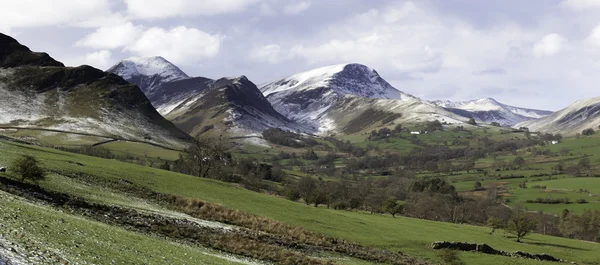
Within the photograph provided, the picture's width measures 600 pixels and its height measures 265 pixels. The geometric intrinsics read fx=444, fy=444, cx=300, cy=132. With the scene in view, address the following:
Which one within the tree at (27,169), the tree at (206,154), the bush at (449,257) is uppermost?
the tree at (206,154)

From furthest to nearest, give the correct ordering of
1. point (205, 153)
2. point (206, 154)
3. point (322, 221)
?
point (206, 154), point (205, 153), point (322, 221)

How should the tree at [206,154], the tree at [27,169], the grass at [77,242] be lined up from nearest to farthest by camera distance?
the grass at [77,242] → the tree at [27,169] → the tree at [206,154]

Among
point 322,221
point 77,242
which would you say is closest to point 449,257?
point 322,221

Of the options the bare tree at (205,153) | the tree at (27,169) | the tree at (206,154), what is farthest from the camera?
the tree at (206,154)

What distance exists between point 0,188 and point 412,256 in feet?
153

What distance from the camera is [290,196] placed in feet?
397

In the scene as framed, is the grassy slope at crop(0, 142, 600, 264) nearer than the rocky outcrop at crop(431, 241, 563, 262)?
Yes

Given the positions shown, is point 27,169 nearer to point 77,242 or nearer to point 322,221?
point 77,242

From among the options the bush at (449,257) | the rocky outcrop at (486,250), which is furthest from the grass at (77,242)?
the rocky outcrop at (486,250)

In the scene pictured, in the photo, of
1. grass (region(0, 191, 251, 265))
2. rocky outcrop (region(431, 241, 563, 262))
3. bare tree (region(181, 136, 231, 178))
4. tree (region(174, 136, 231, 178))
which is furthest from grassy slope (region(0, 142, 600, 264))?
tree (region(174, 136, 231, 178))

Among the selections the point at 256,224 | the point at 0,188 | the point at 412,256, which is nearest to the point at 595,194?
the point at 412,256

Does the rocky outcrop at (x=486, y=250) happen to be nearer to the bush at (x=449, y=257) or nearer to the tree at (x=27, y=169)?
the bush at (x=449, y=257)

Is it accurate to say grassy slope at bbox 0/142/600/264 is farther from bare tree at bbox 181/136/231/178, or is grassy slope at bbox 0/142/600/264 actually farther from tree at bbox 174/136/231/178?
tree at bbox 174/136/231/178

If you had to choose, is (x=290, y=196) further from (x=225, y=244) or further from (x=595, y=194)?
(x=595, y=194)
